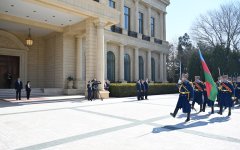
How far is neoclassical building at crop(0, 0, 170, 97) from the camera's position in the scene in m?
17.3

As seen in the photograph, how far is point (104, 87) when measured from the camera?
769 inches

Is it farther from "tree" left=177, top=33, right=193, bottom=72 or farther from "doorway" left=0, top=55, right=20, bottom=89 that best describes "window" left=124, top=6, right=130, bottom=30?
"tree" left=177, top=33, right=193, bottom=72

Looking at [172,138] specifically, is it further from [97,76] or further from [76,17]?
[76,17]

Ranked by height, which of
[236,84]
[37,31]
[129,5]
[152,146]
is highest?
[129,5]

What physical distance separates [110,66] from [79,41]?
6477 mm

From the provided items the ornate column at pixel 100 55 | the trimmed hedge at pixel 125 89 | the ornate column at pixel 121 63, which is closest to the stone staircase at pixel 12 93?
the ornate column at pixel 100 55

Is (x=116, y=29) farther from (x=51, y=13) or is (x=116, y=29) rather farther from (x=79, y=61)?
(x=51, y=13)

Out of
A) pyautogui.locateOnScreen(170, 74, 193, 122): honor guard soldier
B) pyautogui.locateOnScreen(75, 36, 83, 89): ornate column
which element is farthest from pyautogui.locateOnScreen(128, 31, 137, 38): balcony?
pyautogui.locateOnScreen(170, 74, 193, 122): honor guard soldier

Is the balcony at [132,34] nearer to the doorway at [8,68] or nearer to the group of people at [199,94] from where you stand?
the doorway at [8,68]

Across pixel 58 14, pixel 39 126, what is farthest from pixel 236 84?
pixel 58 14

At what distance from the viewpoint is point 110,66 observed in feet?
91.5

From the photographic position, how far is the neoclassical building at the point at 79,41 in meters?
17.3

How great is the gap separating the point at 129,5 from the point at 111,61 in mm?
8308

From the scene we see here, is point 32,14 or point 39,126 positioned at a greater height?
point 32,14
